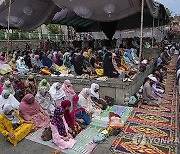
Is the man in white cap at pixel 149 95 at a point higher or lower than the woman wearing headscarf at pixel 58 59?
lower

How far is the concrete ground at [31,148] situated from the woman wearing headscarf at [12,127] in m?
0.10

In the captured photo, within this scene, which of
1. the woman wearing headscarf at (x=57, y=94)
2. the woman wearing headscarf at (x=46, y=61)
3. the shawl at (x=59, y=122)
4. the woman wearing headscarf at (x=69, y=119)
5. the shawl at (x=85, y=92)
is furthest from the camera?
the woman wearing headscarf at (x=46, y=61)

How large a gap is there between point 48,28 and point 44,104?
23217 mm

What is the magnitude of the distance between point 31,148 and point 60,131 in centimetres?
55

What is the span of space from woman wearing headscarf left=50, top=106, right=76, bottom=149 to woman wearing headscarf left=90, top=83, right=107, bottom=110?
1891 mm

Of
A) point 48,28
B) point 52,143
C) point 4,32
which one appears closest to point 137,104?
point 52,143

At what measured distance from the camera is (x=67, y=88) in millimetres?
5832

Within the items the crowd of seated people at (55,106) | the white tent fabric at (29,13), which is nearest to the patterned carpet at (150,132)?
the crowd of seated people at (55,106)

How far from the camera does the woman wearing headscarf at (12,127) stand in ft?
13.4

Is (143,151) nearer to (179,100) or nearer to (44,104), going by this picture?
(44,104)

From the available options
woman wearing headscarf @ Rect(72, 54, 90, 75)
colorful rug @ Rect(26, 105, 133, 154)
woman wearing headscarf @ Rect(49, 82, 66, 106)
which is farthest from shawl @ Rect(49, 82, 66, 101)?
woman wearing headscarf @ Rect(72, 54, 90, 75)

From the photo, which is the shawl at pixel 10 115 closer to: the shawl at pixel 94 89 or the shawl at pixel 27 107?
the shawl at pixel 27 107

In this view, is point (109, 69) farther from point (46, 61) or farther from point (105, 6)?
point (105, 6)

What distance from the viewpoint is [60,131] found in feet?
13.1
